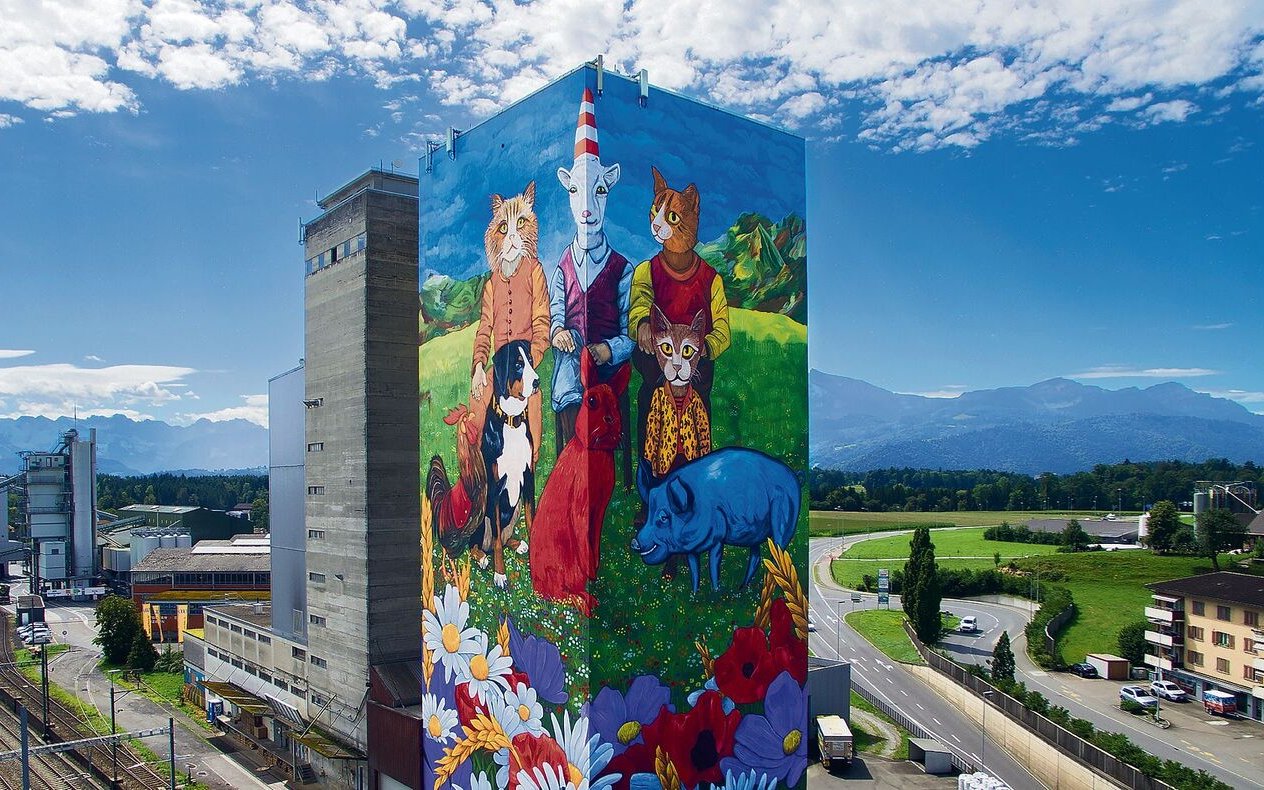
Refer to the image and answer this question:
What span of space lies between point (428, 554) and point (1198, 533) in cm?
10794

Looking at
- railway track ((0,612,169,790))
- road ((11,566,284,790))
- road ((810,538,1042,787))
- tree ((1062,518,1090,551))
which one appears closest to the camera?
railway track ((0,612,169,790))

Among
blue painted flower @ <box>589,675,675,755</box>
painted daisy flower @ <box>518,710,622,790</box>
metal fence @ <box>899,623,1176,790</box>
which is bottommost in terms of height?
metal fence @ <box>899,623,1176,790</box>

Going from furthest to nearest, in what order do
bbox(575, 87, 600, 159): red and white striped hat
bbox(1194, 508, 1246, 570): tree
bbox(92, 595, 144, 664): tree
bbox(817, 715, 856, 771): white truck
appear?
bbox(1194, 508, 1246, 570): tree → bbox(92, 595, 144, 664): tree → bbox(817, 715, 856, 771): white truck → bbox(575, 87, 600, 159): red and white striped hat

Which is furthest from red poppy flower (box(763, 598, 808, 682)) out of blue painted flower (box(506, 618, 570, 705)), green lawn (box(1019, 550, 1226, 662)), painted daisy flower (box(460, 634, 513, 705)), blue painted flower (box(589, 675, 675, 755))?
green lawn (box(1019, 550, 1226, 662))

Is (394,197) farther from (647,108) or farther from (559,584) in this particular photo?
(559,584)

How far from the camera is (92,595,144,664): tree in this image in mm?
86812

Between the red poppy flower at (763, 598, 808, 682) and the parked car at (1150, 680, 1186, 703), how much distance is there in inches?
1726

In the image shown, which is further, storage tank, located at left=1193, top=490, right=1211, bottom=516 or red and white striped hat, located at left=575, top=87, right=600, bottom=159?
storage tank, located at left=1193, top=490, right=1211, bottom=516

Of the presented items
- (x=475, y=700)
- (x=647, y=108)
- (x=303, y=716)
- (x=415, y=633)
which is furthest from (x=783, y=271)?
(x=303, y=716)

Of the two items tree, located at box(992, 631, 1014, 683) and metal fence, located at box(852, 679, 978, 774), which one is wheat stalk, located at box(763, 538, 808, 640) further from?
tree, located at box(992, 631, 1014, 683)

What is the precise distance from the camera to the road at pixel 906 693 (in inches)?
2131

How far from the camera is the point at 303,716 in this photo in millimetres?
54438

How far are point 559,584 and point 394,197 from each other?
2732 centimetres

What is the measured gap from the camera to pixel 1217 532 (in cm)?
10656
